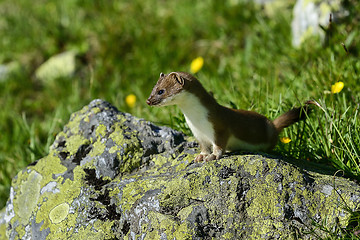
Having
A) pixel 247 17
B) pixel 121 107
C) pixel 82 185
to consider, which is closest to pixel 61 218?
pixel 82 185

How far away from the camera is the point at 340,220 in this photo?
7.95ft

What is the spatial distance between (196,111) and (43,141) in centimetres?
302

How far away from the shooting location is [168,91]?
2906 millimetres

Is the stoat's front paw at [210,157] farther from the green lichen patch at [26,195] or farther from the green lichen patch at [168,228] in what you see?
the green lichen patch at [26,195]

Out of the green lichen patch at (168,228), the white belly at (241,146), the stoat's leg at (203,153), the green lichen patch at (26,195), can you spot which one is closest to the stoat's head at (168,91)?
the stoat's leg at (203,153)

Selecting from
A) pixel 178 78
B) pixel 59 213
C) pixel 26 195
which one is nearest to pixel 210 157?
pixel 178 78

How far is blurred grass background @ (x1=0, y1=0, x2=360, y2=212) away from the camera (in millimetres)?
4453

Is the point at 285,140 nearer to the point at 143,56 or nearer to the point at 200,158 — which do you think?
the point at 200,158

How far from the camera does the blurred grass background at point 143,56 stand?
445 cm

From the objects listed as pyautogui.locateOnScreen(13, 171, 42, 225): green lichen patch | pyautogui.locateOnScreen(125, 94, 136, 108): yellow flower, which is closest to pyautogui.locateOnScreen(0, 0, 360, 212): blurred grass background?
pyautogui.locateOnScreen(125, 94, 136, 108): yellow flower

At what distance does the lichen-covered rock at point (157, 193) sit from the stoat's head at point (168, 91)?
0.39 meters

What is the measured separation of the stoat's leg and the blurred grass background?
0.72m

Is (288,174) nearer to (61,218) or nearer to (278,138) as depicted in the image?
(278,138)

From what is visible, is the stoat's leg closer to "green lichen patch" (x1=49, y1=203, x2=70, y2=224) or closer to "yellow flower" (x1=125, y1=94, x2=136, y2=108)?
"green lichen patch" (x1=49, y1=203, x2=70, y2=224)
